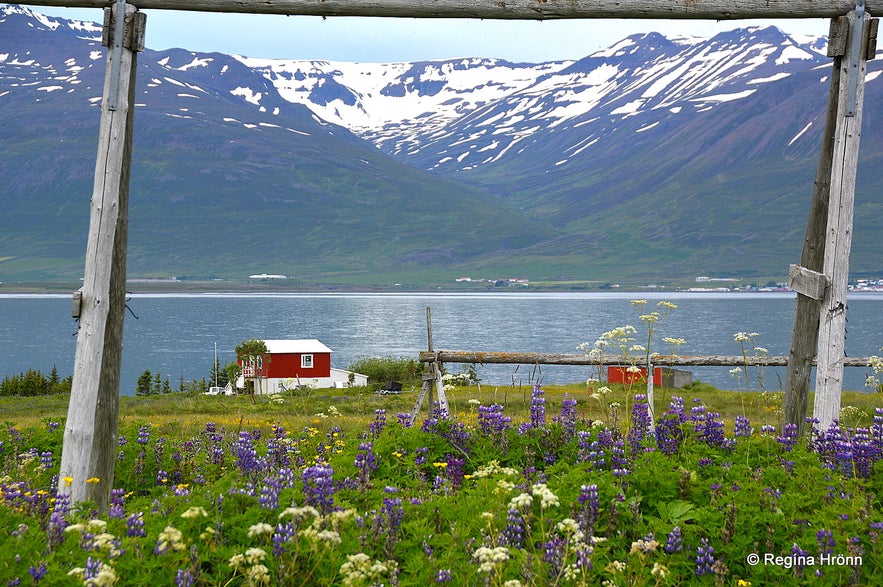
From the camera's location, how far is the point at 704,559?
440cm

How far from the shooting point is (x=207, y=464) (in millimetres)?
7531

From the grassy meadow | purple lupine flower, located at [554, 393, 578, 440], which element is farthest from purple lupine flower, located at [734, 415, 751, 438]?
purple lupine flower, located at [554, 393, 578, 440]

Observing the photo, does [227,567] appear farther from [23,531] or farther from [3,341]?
[3,341]

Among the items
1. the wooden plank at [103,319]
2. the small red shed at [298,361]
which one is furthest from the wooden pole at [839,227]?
the small red shed at [298,361]

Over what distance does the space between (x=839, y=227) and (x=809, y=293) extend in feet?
2.37

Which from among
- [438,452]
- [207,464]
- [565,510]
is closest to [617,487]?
[565,510]

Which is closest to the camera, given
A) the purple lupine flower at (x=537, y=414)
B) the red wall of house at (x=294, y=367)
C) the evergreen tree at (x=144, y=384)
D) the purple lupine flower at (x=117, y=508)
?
the purple lupine flower at (x=117, y=508)

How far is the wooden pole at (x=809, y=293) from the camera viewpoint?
322 inches

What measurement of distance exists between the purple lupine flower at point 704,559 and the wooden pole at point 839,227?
13.6 ft

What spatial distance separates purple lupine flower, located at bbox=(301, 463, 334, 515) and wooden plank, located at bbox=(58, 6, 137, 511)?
2.79 meters

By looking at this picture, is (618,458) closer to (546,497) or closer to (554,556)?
(554,556)

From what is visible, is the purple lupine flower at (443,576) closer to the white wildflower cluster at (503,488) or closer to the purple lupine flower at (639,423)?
the white wildflower cluster at (503,488)

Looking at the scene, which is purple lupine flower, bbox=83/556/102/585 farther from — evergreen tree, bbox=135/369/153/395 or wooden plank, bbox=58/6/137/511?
evergreen tree, bbox=135/369/153/395

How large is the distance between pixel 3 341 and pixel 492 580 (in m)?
184
